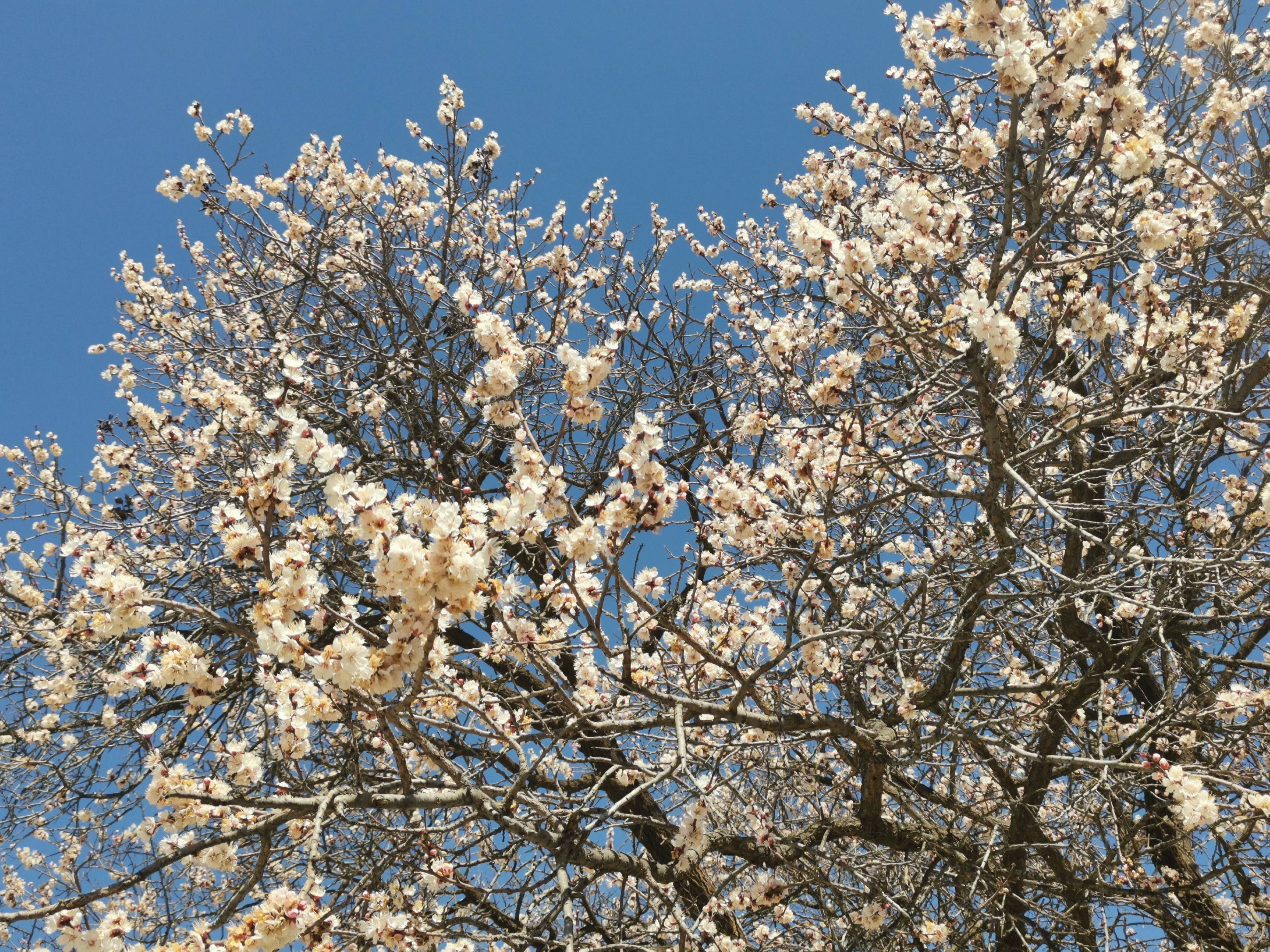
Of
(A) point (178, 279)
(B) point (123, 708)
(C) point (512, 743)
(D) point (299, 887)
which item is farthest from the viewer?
(A) point (178, 279)

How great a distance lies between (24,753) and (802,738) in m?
5.24

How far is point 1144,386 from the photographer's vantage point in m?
4.05

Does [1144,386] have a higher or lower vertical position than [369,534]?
higher

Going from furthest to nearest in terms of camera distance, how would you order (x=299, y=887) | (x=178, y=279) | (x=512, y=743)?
1. (x=178, y=279)
2. (x=299, y=887)
3. (x=512, y=743)

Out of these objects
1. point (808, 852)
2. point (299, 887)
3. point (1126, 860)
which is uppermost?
point (299, 887)

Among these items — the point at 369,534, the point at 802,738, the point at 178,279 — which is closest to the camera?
the point at 369,534

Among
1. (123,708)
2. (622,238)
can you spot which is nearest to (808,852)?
(123,708)

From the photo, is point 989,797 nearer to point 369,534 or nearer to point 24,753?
point 369,534

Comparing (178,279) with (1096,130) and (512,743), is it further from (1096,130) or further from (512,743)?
(1096,130)

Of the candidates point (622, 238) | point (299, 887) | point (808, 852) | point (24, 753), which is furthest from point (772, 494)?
point (24, 753)

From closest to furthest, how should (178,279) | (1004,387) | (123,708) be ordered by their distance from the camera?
(1004,387)
(123,708)
(178,279)

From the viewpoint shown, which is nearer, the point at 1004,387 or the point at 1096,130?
the point at 1096,130

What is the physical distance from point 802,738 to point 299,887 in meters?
2.83

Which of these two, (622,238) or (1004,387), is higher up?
(622,238)
